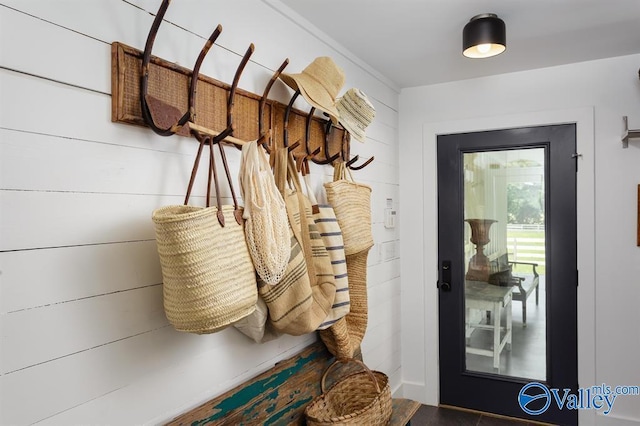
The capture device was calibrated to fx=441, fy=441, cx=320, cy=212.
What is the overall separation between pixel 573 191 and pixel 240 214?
2.27 meters

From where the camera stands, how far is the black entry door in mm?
2732

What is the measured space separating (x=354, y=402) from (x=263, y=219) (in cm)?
126

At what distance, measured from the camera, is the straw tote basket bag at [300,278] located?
143 cm

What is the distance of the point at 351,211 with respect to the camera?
199 centimetres

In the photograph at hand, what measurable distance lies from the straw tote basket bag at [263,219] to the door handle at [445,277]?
192 cm

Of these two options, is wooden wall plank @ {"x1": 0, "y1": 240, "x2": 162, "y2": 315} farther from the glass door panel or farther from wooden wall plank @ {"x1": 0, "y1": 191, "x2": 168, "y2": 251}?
the glass door panel

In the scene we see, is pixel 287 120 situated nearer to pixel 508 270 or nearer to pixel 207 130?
pixel 207 130

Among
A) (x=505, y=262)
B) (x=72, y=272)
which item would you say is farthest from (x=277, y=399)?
(x=505, y=262)

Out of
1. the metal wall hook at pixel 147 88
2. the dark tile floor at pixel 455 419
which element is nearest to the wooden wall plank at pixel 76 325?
the metal wall hook at pixel 147 88

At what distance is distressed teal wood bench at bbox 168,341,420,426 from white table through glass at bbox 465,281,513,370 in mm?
1041

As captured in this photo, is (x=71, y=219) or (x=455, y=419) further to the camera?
(x=455, y=419)

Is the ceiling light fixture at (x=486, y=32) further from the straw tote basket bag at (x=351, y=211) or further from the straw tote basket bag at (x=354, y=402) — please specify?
the straw tote basket bag at (x=354, y=402)

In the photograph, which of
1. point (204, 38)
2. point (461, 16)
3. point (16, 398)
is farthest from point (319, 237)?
point (461, 16)

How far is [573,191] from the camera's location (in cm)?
270
